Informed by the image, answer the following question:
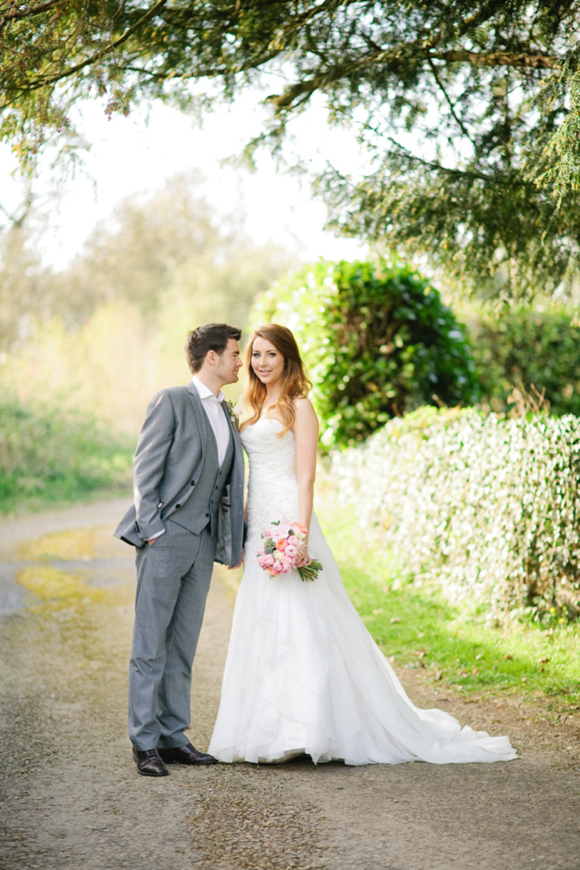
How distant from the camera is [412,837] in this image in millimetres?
3223

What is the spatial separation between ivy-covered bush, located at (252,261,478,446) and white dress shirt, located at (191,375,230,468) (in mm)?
5550

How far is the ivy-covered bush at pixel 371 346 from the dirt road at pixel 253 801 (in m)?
4.72

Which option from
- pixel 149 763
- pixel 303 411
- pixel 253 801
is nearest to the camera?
pixel 253 801

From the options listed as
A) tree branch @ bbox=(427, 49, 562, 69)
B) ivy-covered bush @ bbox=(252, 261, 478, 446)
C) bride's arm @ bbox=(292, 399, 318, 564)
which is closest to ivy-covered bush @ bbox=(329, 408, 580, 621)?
ivy-covered bush @ bbox=(252, 261, 478, 446)

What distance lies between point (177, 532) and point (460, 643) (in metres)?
2.90

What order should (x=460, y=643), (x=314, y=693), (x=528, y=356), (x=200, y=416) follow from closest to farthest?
(x=314, y=693), (x=200, y=416), (x=460, y=643), (x=528, y=356)

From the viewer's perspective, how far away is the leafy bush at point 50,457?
15.0 meters

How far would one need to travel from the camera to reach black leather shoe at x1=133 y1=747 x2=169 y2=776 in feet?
13.0

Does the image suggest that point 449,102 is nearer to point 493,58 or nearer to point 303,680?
point 493,58

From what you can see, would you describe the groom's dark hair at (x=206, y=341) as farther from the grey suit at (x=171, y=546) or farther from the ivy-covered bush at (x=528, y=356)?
the ivy-covered bush at (x=528, y=356)

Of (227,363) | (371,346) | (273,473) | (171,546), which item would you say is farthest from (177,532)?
(371,346)

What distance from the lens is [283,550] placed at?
4238 millimetres

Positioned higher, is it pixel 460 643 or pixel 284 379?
pixel 284 379

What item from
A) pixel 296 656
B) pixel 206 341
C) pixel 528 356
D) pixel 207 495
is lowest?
pixel 296 656
